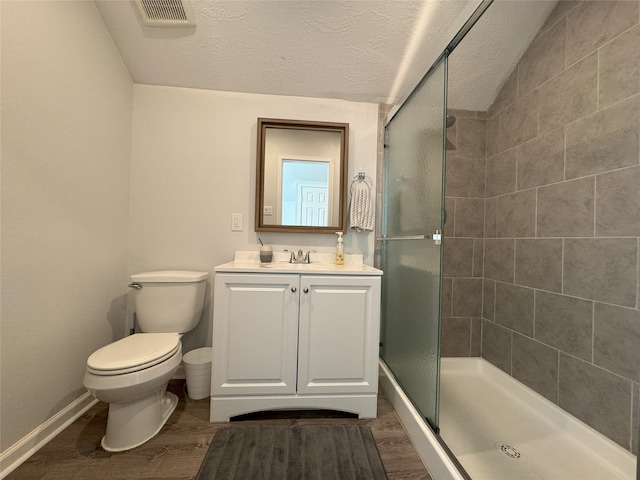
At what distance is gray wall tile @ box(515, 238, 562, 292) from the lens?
4.64 ft

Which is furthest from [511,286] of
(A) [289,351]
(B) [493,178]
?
(A) [289,351]

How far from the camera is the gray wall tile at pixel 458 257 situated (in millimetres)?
1871

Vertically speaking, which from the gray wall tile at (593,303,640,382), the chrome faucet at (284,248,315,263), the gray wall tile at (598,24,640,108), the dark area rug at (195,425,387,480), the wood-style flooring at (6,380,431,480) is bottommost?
the wood-style flooring at (6,380,431,480)

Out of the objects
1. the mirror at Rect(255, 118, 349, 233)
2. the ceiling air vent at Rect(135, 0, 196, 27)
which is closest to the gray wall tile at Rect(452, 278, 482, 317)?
the mirror at Rect(255, 118, 349, 233)

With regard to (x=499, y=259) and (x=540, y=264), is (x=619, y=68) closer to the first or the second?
(x=540, y=264)

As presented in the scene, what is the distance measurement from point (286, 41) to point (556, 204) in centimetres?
180

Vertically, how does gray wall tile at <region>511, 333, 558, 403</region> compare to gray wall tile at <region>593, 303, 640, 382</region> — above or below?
below

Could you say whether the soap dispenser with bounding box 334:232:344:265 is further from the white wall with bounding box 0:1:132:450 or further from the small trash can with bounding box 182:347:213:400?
the white wall with bounding box 0:1:132:450

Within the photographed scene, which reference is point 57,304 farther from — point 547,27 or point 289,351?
point 547,27

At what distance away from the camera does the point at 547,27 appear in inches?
57.8

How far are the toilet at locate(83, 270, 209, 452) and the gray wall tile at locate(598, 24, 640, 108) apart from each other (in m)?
2.33

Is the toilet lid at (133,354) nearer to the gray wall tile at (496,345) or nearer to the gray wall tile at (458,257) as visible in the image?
the gray wall tile at (458,257)

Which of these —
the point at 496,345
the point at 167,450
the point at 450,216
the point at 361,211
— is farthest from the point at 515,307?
the point at 167,450

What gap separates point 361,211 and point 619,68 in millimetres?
1366
